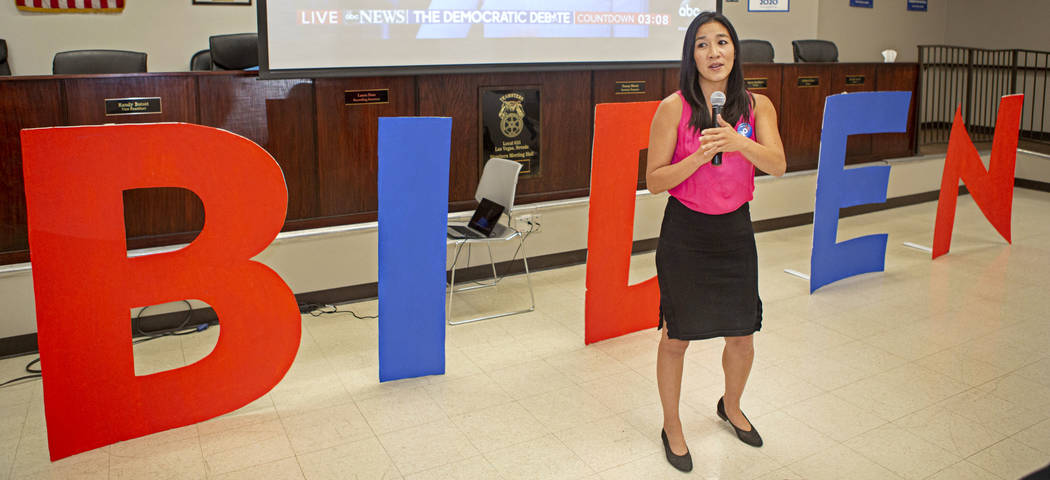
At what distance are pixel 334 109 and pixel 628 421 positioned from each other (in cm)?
252

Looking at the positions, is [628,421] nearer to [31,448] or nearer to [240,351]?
[240,351]

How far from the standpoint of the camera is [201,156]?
9.14ft

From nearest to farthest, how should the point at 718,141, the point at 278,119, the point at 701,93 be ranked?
1. the point at 718,141
2. the point at 701,93
3. the point at 278,119

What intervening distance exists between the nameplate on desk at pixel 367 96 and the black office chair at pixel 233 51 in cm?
70

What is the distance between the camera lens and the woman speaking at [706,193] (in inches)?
95.0

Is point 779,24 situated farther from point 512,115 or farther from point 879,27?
point 512,115

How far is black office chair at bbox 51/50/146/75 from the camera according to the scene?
15.0ft

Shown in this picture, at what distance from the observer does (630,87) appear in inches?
215

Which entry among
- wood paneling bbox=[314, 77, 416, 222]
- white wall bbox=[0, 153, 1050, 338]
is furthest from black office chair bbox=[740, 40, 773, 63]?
wood paneling bbox=[314, 77, 416, 222]

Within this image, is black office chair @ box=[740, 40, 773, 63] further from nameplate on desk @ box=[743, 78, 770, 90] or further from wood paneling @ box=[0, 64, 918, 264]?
wood paneling @ box=[0, 64, 918, 264]

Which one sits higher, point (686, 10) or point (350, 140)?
point (686, 10)

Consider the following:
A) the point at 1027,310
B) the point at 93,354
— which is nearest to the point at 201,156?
the point at 93,354

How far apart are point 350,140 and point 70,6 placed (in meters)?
2.93

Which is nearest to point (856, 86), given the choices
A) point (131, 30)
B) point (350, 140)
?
point (350, 140)
